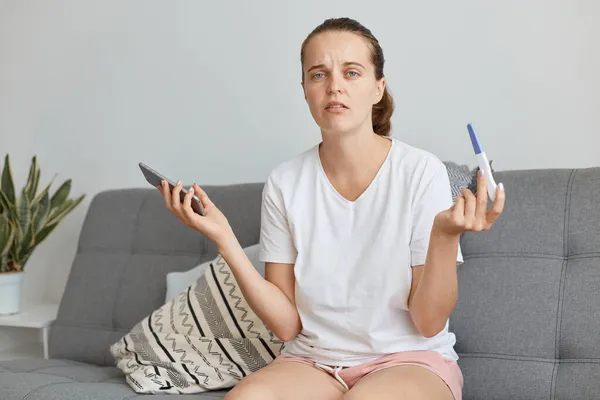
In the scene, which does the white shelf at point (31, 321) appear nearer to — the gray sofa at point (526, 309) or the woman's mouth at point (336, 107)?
the gray sofa at point (526, 309)

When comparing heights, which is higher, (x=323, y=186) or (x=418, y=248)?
(x=323, y=186)

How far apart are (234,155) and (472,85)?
2.97 ft

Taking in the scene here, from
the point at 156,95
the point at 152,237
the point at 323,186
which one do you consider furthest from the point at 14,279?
the point at 323,186

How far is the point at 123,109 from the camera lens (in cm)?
320

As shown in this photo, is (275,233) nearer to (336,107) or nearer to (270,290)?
(270,290)

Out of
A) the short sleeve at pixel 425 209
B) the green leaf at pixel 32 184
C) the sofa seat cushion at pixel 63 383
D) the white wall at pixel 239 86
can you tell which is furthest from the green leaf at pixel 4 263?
the short sleeve at pixel 425 209

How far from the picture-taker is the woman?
1697 mm

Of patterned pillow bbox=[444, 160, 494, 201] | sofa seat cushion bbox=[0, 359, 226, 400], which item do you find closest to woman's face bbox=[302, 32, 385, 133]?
patterned pillow bbox=[444, 160, 494, 201]

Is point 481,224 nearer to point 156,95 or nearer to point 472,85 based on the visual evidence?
point 472,85

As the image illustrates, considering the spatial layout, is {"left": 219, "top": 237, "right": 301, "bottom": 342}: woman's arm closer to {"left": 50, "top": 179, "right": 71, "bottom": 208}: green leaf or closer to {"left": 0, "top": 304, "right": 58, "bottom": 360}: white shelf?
{"left": 0, "top": 304, "right": 58, "bottom": 360}: white shelf

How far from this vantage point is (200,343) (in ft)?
7.18

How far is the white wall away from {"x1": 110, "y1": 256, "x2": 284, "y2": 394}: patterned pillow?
74 cm

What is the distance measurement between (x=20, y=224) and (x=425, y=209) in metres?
1.81

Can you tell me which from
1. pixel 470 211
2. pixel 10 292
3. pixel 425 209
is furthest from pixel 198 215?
pixel 10 292
